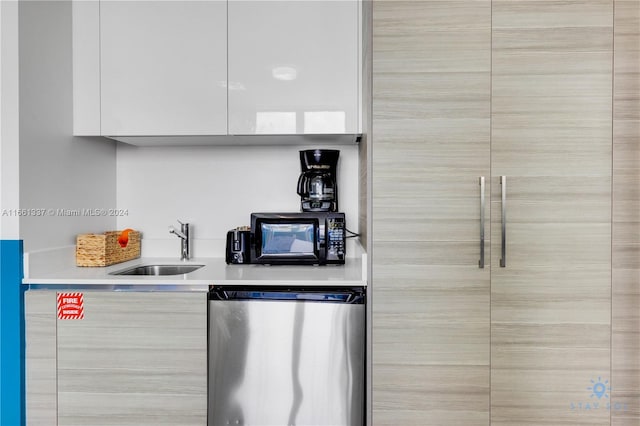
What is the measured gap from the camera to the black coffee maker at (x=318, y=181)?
83.7 inches

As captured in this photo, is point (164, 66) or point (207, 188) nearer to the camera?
→ point (164, 66)

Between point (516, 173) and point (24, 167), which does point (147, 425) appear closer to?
point (24, 167)

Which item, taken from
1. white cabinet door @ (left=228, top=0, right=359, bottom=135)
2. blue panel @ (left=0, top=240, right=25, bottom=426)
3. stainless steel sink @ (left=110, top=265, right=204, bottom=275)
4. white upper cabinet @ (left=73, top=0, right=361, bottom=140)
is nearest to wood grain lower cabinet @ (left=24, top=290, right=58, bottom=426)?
blue panel @ (left=0, top=240, right=25, bottom=426)

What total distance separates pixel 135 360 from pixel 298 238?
85 cm

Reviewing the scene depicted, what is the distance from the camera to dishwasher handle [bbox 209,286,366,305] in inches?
65.9

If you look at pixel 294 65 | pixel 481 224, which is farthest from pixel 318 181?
pixel 481 224

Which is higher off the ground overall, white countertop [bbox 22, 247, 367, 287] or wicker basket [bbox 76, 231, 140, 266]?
wicker basket [bbox 76, 231, 140, 266]

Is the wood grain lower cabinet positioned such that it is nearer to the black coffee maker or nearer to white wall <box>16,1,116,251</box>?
white wall <box>16,1,116,251</box>

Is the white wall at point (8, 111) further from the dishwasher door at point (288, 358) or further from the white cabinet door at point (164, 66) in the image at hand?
the dishwasher door at point (288, 358)

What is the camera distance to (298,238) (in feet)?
6.81

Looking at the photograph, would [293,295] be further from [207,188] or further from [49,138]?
[49,138]

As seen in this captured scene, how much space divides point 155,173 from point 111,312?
36.1 inches

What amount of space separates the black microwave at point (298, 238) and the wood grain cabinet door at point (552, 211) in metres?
0.71

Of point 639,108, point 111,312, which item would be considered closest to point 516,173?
point 639,108
